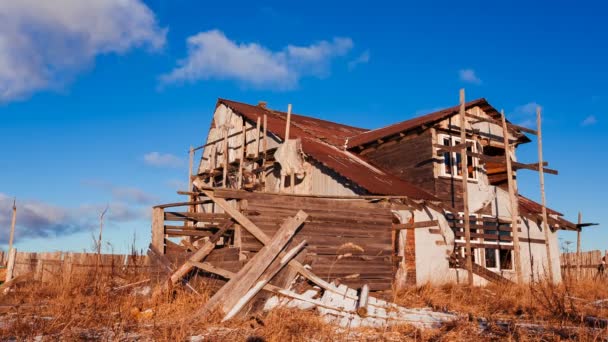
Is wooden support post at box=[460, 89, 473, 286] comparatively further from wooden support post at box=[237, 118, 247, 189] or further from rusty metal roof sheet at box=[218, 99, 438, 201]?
wooden support post at box=[237, 118, 247, 189]

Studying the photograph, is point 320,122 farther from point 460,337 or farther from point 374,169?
point 460,337

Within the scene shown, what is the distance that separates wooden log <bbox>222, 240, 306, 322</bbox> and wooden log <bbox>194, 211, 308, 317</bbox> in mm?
72

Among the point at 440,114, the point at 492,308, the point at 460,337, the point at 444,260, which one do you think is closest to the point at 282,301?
the point at 460,337

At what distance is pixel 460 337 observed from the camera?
25.1 feet

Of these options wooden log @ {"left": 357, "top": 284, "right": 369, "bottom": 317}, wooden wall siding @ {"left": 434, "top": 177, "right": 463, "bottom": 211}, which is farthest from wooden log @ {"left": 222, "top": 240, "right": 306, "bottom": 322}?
wooden wall siding @ {"left": 434, "top": 177, "right": 463, "bottom": 211}

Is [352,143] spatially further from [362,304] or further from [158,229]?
[362,304]

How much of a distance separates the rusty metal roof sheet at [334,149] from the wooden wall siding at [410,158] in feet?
1.57

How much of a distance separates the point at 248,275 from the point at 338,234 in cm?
322

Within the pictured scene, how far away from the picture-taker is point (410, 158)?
18.8 m

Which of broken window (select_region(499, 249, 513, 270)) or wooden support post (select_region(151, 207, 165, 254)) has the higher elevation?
wooden support post (select_region(151, 207, 165, 254))

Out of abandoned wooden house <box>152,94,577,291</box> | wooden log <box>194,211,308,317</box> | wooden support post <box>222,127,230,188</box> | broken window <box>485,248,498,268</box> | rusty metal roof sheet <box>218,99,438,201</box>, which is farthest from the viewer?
wooden support post <box>222,127,230,188</box>

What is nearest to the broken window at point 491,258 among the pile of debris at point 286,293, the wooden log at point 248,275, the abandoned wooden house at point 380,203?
the abandoned wooden house at point 380,203

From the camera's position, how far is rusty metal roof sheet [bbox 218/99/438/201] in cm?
1566

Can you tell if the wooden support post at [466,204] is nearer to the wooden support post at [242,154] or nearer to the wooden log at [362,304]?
the wooden log at [362,304]
